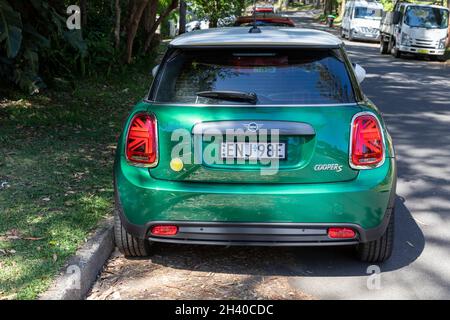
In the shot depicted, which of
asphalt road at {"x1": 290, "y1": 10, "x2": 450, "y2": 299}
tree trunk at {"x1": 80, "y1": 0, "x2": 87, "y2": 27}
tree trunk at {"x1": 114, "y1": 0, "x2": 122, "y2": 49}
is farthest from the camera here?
tree trunk at {"x1": 114, "y1": 0, "x2": 122, "y2": 49}

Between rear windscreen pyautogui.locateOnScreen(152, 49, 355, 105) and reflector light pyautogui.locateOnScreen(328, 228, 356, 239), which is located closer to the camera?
reflector light pyautogui.locateOnScreen(328, 228, 356, 239)

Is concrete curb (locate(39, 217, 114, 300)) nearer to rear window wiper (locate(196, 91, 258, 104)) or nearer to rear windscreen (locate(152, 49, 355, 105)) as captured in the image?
rear windscreen (locate(152, 49, 355, 105))

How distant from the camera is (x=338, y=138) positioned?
159 inches

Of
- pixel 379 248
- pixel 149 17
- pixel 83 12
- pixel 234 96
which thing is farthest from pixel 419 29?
pixel 234 96

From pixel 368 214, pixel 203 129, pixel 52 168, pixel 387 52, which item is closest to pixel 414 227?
pixel 368 214

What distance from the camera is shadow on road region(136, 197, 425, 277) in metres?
4.53

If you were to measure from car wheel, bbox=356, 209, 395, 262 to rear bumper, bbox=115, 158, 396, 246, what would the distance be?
0.31 metres

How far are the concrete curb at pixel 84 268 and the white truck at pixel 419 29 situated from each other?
69.3 feet

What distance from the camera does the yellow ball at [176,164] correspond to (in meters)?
4.07

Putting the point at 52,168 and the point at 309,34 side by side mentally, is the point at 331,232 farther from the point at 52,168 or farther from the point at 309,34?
the point at 52,168

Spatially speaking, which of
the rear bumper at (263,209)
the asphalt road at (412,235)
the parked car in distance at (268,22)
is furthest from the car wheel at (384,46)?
the rear bumper at (263,209)

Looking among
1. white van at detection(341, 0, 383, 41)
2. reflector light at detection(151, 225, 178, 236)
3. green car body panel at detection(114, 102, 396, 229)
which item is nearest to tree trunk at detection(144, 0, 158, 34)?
green car body panel at detection(114, 102, 396, 229)

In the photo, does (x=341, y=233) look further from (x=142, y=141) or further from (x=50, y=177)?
(x=50, y=177)
